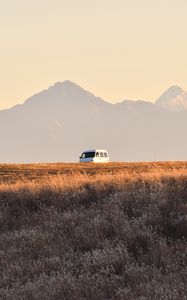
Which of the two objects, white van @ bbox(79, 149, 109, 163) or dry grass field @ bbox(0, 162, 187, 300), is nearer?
dry grass field @ bbox(0, 162, 187, 300)

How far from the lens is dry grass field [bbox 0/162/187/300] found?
10008 millimetres

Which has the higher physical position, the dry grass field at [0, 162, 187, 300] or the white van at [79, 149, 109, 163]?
the white van at [79, 149, 109, 163]

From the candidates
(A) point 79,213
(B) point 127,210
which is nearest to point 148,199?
(B) point 127,210

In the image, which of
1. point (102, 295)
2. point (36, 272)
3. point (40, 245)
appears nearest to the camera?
point (102, 295)

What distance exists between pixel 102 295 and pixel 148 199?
520cm

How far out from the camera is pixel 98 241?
12414 millimetres

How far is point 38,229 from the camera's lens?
47.4 feet

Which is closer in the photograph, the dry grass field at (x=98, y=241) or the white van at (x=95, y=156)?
the dry grass field at (x=98, y=241)

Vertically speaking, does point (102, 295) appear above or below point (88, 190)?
below

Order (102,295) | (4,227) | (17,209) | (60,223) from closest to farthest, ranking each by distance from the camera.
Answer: (102,295) < (60,223) < (4,227) < (17,209)

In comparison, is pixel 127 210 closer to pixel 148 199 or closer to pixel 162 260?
pixel 148 199

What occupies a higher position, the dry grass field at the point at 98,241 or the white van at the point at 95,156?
the white van at the point at 95,156

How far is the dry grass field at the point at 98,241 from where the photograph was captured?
1001cm

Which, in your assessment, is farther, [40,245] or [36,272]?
[40,245]
